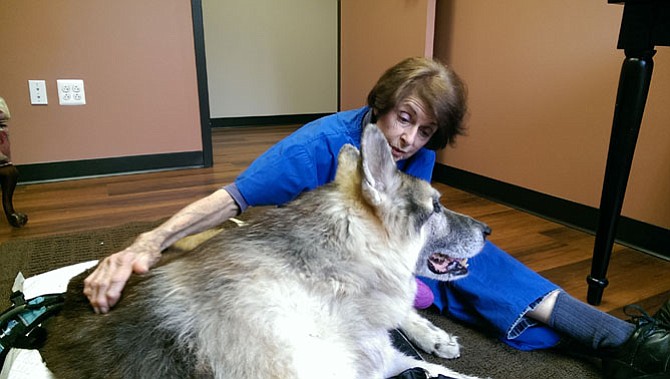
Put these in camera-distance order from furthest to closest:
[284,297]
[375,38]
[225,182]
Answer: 1. [375,38]
2. [225,182]
3. [284,297]

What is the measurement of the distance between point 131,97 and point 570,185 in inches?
119

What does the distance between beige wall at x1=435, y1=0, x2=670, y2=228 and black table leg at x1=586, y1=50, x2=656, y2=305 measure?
764mm

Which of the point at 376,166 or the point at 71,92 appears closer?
the point at 376,166

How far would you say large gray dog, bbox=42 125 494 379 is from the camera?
32.5 inches

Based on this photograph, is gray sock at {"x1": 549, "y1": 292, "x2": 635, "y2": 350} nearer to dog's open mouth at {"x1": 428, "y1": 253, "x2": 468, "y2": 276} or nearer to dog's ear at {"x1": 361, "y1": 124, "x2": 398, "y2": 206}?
dog's open mouth at {"x1": 428, "y1": 253, "x2": 468, "y2": 276}

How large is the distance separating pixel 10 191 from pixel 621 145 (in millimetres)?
2800

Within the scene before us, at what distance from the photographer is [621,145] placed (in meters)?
1.54

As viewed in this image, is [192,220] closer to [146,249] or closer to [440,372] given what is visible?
[146,249]

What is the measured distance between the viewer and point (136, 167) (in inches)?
143

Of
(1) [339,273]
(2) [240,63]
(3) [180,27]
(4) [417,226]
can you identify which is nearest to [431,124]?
(4) [417,226]

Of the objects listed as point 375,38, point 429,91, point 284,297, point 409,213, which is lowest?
point 284,297

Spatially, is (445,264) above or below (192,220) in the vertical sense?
below

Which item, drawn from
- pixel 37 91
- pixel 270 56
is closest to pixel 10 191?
pixel 37 91

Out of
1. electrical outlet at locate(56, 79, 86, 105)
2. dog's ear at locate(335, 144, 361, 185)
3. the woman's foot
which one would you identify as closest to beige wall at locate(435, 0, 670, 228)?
the woman's foot
